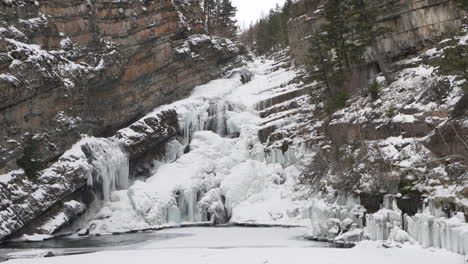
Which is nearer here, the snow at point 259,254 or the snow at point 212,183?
the snow at point 259,254

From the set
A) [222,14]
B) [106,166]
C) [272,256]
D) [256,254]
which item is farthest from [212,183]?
[222,14]

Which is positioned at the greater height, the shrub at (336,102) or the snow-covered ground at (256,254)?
the shrub at (336,102)

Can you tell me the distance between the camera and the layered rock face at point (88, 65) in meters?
29.9

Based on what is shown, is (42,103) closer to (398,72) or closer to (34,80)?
(34,80)

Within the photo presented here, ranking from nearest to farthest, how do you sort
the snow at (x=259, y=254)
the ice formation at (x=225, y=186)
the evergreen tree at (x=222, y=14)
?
the snow at (x=259, y=254)
the ice formation at (x=225, y=186)
the evergreen tree at (x=222, y=14)

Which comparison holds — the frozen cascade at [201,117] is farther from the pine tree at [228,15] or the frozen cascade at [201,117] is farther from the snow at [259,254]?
the pine tree at [228,15]

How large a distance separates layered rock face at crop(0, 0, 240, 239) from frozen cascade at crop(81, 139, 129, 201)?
82 millimetres

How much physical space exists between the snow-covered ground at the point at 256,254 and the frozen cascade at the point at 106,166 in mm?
10573

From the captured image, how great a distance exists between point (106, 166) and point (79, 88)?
245 inches

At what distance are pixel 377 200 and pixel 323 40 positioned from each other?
1378cm

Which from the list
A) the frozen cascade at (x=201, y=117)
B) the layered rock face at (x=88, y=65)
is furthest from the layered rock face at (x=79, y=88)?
the frozen cascade at (x=201, y=117)

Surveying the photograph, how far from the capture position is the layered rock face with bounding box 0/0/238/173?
98.0 feet

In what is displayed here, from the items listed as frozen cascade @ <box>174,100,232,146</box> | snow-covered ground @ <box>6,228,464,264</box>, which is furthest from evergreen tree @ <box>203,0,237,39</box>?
snow-covered ground @ <box>6,228,464,264</box>

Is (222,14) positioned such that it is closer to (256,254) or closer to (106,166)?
(106,166)
